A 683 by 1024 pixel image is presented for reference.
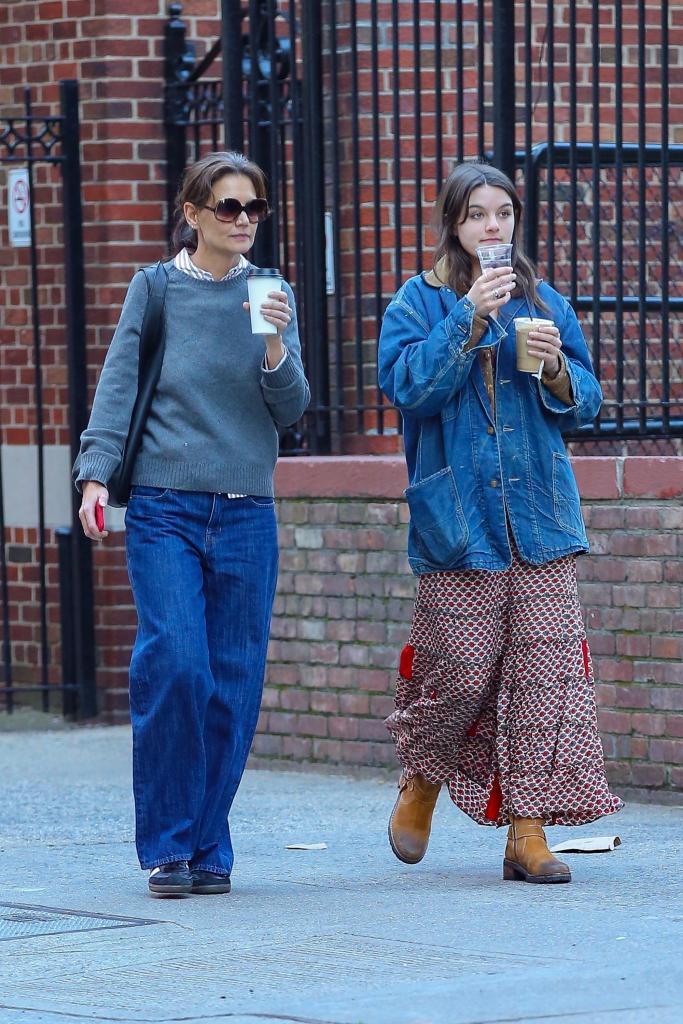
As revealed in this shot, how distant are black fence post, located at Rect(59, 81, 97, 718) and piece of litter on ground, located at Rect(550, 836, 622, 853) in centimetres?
374

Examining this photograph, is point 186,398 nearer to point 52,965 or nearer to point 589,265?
point 52,965

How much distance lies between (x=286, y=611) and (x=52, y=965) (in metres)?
3.58

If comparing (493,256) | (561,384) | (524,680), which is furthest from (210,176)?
(524,680)

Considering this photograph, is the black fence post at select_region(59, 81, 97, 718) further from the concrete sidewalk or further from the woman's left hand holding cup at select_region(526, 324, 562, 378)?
the woman's left hand holding cup at select_region(526, 324, 562, 378)

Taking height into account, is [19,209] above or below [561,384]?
above

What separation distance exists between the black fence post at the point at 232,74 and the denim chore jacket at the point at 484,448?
2990 millimetres

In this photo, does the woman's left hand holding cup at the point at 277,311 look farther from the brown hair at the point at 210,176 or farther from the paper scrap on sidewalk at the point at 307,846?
the paper scrap on sidewalk at the point at 307,846

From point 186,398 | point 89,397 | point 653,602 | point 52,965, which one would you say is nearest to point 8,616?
point 89,397

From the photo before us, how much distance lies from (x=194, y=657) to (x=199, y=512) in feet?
1.22

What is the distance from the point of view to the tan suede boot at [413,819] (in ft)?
18.8

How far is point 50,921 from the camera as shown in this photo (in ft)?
17.0

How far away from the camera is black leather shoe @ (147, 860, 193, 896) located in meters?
5.40

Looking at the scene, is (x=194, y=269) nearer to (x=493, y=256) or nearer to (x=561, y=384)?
(x=493, y=256)

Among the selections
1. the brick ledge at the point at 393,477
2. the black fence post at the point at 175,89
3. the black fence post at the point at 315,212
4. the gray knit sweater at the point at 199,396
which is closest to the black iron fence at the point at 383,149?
the black fence post at the point at 315,212
